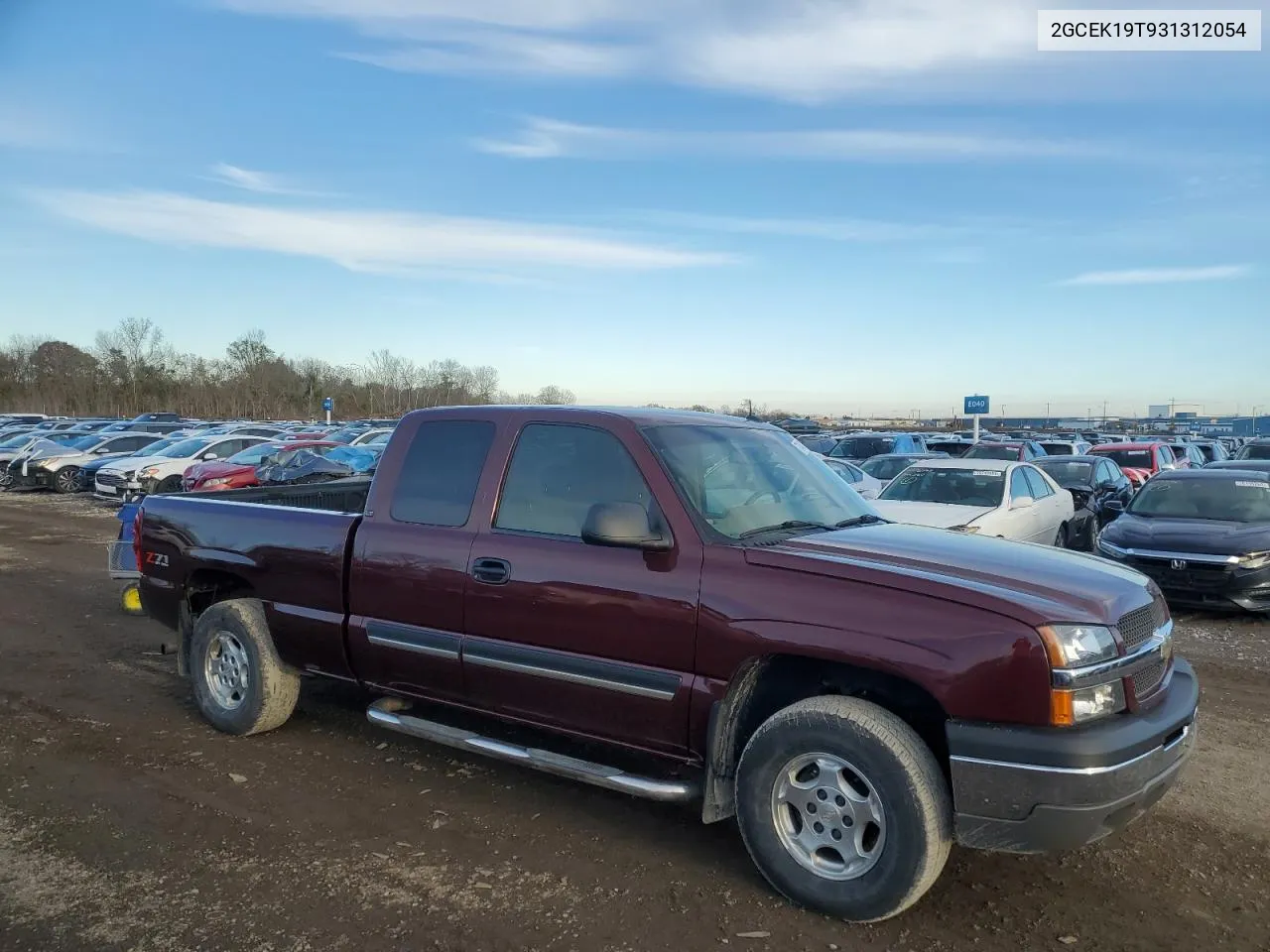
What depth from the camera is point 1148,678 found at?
3.57 metres

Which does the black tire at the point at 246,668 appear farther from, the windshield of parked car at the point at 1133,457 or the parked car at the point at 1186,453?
the parked car at the point at 1186,453

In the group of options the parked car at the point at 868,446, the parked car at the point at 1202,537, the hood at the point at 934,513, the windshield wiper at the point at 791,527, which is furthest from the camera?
the parked car at the point at 868,446

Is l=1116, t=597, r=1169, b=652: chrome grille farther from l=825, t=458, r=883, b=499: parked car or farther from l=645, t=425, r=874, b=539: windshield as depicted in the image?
l=825, t=458, r=883, b=499: parked car

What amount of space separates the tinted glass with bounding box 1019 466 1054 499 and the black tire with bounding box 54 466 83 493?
24.2 meters

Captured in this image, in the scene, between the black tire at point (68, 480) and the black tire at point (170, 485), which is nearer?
the black tire at point (170, 485)

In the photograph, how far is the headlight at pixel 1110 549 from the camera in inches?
380

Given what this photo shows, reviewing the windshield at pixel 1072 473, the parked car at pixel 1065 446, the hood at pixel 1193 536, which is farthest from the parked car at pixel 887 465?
the hood at pixel 1193 536

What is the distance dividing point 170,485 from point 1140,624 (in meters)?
21.5

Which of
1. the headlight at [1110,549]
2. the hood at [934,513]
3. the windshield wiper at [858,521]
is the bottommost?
the headlight at [1110,549]

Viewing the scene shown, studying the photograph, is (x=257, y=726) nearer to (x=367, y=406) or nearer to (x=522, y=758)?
(x=522, y=758)

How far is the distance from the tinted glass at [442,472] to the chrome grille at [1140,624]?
2.89 meters

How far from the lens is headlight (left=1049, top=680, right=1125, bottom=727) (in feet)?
10.4

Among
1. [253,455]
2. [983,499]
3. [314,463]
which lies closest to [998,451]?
[983,499]

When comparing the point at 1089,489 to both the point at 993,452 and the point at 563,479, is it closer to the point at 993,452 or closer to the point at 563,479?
the point at 993,452
